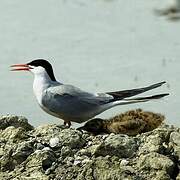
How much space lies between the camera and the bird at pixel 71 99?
5023mm

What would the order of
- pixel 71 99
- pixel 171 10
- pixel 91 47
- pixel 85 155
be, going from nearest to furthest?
pixel 85 155 → pixel 71 99 → pixel 91 47 → pixel 171 10

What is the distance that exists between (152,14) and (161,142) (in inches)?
232

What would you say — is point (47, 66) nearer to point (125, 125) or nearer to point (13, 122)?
point (13, 122)

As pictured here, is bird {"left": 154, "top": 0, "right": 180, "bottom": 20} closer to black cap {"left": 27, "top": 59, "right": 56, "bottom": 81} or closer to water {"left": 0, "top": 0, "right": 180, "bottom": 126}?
water {"left": 0, "top": 0, "right": 180, "bottom": 126}

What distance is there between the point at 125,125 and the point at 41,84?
0.76 metres

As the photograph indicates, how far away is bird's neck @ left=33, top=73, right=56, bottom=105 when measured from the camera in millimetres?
5105

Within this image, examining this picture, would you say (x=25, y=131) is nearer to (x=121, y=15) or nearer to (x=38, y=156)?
(x=38, y=156)

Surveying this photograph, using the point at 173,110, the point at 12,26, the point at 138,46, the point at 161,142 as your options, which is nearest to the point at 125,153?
the point at 161,142

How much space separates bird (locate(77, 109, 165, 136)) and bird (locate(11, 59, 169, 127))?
0.29 m

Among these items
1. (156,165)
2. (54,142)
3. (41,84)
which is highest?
(41,84)

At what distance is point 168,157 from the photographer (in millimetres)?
4035

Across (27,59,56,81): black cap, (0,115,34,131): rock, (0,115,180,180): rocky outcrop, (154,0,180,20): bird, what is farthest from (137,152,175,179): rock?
(154,0,180,20): bird

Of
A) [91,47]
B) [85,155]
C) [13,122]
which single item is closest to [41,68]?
[13,122]

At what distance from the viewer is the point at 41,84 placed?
16.9 feet
